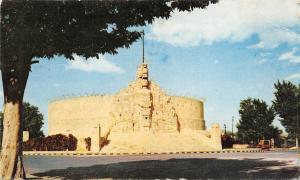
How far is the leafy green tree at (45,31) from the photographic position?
1372cm

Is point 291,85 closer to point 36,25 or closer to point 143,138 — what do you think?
point 143,138

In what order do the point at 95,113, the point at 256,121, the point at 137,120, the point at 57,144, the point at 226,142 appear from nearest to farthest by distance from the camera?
the point at 57,144
the point at 137,120
the point at 226,142
the point at 95,113
the point at 256,121

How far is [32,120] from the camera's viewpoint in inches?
3012

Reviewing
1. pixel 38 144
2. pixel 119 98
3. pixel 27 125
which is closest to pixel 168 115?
pixel 119 98

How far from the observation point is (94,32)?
15.5 m

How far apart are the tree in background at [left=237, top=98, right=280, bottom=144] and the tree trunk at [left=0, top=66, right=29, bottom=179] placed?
49.9 m

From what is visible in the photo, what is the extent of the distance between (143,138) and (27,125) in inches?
1550

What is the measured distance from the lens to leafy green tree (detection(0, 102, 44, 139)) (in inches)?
2958

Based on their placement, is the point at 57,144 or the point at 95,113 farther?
the point at 95,113

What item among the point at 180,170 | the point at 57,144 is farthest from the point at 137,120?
the point at 180,170

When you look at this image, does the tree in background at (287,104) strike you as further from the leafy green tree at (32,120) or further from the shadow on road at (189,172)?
the leafy green tree at (32,120)

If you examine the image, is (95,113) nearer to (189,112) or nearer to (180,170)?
(189,112)

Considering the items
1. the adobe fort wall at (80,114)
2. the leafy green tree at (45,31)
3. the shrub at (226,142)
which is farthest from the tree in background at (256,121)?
the leafy green tree at (45,31)

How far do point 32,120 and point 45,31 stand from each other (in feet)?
217
